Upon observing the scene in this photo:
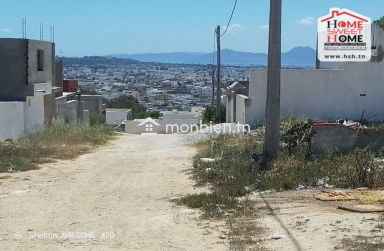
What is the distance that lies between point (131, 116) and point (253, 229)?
166 ft

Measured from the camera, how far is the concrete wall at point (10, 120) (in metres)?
22.6

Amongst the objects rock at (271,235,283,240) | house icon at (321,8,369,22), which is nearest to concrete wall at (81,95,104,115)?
house icon at (321,8,369,22)

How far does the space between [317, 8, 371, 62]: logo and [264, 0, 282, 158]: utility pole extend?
8.98 m

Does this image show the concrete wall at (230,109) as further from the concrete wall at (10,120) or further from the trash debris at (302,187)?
the trash debris at (302,187)

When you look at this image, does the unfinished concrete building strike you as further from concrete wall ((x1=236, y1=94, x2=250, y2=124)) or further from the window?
concrete wall ((x1=236, y1=94, x2=250, y2=124))

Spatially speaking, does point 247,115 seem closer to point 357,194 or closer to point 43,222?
point 357,194

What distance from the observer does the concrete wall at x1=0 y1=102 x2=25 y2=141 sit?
2258 cm

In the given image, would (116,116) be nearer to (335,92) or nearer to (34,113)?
(34,113)

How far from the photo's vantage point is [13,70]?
27.4 m

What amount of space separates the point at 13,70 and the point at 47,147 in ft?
44.1

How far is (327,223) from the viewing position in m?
6.53

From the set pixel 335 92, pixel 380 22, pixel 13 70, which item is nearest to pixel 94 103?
pixel 13 70

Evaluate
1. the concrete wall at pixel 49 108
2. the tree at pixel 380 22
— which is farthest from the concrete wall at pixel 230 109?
the concrete wall at pixel 49 108

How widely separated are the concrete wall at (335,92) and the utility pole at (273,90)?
981 centimetres
